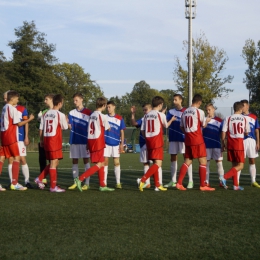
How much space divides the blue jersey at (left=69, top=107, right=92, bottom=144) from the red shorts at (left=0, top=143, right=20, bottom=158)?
4.17 ft

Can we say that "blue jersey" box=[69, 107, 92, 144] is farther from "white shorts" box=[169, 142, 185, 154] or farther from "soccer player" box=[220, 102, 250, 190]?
"soccer player" box=[220, 102, 250, 190]

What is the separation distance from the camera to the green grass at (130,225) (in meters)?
4.89

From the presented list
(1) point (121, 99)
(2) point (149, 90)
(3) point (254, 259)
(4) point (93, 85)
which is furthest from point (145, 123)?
(2) point (149, 90)

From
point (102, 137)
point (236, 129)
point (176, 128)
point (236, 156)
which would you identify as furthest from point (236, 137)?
point (102, 137)

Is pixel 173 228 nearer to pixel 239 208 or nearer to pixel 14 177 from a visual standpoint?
pixel 239 208

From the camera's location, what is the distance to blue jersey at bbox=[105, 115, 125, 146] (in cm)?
1096

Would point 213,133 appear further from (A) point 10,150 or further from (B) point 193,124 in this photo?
(A) point 10,150

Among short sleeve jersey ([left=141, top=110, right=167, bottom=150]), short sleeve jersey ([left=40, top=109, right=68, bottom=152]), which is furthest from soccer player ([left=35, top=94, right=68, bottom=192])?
short sleeve jersey ([left=141, top=110, right=167, bottom=150])

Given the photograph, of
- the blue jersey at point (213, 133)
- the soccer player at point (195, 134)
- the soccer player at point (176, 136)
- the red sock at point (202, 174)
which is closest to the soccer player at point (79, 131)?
the soccer player at point (176, 136)

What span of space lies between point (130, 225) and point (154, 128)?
398 cm

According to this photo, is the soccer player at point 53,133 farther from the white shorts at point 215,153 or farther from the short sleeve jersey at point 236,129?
the white shorts at point 215,153

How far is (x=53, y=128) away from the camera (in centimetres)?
972

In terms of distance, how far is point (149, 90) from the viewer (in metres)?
108

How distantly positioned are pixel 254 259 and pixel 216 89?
155 ft
